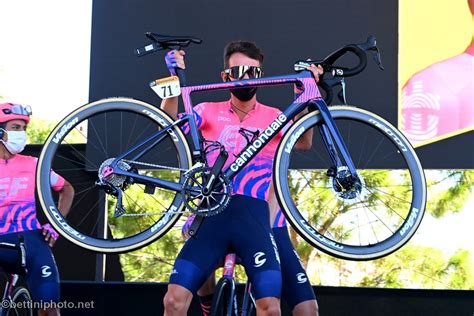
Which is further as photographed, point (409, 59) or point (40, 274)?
point (409, 59)

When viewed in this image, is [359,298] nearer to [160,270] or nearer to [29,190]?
[29,190]

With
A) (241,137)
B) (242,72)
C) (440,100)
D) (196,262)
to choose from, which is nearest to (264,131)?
A: (241,137)

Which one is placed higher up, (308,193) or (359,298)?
(308,193)

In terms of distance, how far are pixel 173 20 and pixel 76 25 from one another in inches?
314

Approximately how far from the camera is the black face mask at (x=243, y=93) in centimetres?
395

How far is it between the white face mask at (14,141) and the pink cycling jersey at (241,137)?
1478 mm

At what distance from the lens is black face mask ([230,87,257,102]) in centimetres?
395

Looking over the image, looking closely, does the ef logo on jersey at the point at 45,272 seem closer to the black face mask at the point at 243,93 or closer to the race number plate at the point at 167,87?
Answer: the race number plate at the point at 167,87

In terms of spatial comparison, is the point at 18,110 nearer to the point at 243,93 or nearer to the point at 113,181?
the point at 113,181

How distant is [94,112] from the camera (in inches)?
153

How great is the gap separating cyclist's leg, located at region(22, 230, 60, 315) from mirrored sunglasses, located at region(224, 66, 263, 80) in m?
1.69

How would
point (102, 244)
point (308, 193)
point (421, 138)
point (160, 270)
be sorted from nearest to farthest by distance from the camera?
point (102, 244), point (421, 138), point (308, 193), point (160, 270)

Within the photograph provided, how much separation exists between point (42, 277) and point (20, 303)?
0.36 m

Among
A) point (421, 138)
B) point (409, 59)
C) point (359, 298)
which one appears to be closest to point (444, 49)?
point (409, 59)
